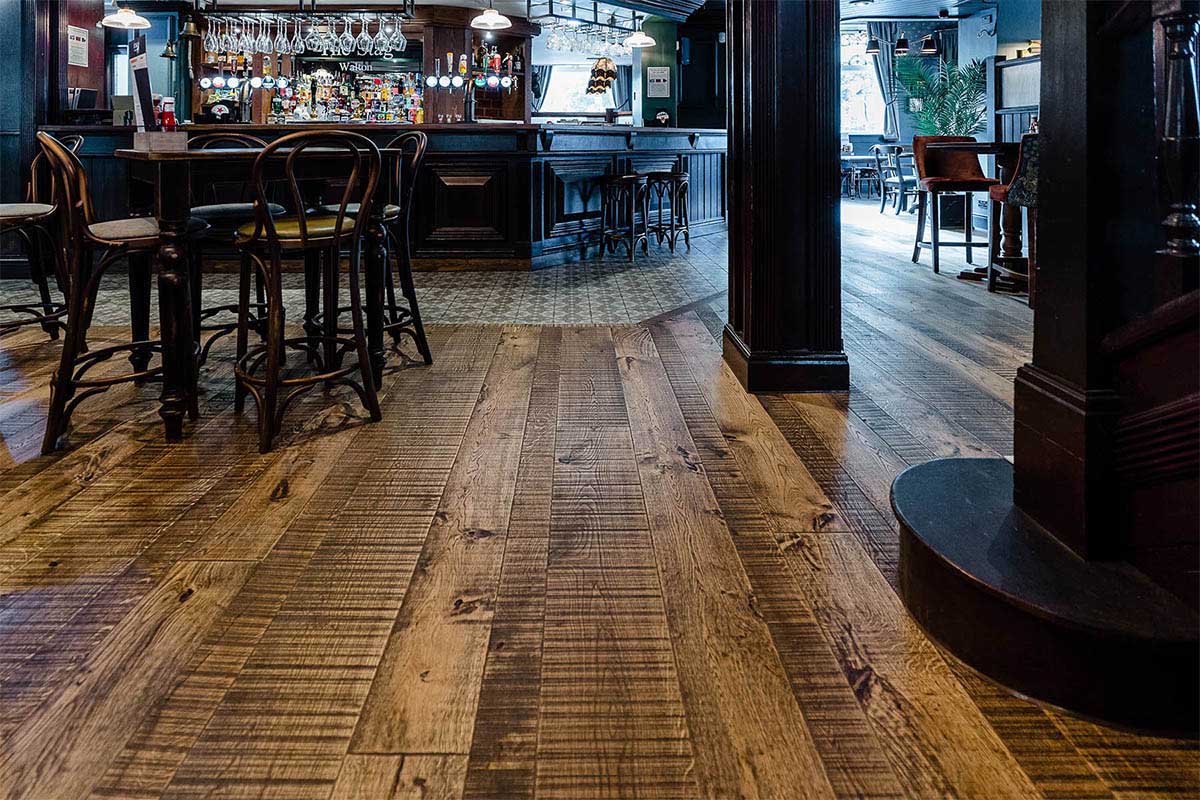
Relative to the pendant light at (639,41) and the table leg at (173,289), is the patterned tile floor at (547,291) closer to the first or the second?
the table leg at (173,289)

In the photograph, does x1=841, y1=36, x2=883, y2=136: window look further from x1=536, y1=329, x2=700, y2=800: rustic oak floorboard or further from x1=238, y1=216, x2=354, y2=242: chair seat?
x1=536, y1=329, x2=700, y2=800: rustic oak floorboard

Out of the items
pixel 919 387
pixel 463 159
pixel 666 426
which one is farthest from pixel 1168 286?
pixel 463 159

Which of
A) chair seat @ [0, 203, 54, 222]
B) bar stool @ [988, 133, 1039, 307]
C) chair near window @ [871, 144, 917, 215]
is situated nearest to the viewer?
chair seat @ [0, 203, 54, 222]

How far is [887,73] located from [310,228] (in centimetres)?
1630

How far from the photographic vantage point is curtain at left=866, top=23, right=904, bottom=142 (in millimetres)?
16906

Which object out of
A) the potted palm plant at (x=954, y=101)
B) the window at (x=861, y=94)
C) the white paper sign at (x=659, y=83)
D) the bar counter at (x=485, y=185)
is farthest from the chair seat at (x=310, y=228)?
the window at (x=861, y=94)

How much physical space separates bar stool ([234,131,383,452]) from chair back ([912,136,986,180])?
475cm

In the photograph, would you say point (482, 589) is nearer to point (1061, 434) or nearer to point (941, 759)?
point (941, 759)

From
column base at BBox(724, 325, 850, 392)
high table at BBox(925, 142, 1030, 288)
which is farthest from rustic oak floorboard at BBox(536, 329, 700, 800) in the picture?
high table at BBox(925, 142, 1030, 288)

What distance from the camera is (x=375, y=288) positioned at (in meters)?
3.61

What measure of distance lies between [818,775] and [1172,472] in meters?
0.68

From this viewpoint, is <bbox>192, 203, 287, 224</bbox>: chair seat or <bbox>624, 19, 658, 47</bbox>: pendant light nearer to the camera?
<bbox>192, 203, 287, 224</bbox>: chair seat

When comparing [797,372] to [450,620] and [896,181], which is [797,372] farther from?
[896,181]

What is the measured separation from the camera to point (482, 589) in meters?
1.87
